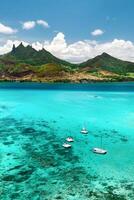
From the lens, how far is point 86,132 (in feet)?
245

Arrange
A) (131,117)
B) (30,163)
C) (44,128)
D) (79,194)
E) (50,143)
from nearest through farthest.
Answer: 1. (79,194)
2. (30,163)
3. (50,143)
4. (44,128)
5. (131,117)

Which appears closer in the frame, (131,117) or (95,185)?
(95,185)

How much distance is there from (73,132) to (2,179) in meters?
35.7

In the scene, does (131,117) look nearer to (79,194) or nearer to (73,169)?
(73,169)

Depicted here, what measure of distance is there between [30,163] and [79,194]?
14.6m

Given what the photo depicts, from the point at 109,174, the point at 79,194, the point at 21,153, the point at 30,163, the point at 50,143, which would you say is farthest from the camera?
the point at 50,143

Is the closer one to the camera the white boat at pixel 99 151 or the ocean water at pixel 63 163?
the ocean water at pixel 63 163

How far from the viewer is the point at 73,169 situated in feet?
156

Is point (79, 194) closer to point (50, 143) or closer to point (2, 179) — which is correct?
point (2, 179)

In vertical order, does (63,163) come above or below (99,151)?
below

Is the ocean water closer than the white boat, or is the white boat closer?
the ocean water

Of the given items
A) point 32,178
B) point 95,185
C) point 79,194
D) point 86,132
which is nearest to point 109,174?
point 95,185

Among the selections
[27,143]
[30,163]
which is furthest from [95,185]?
[27,143]

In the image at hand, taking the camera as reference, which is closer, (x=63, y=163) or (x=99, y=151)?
(x=63, y=163)
